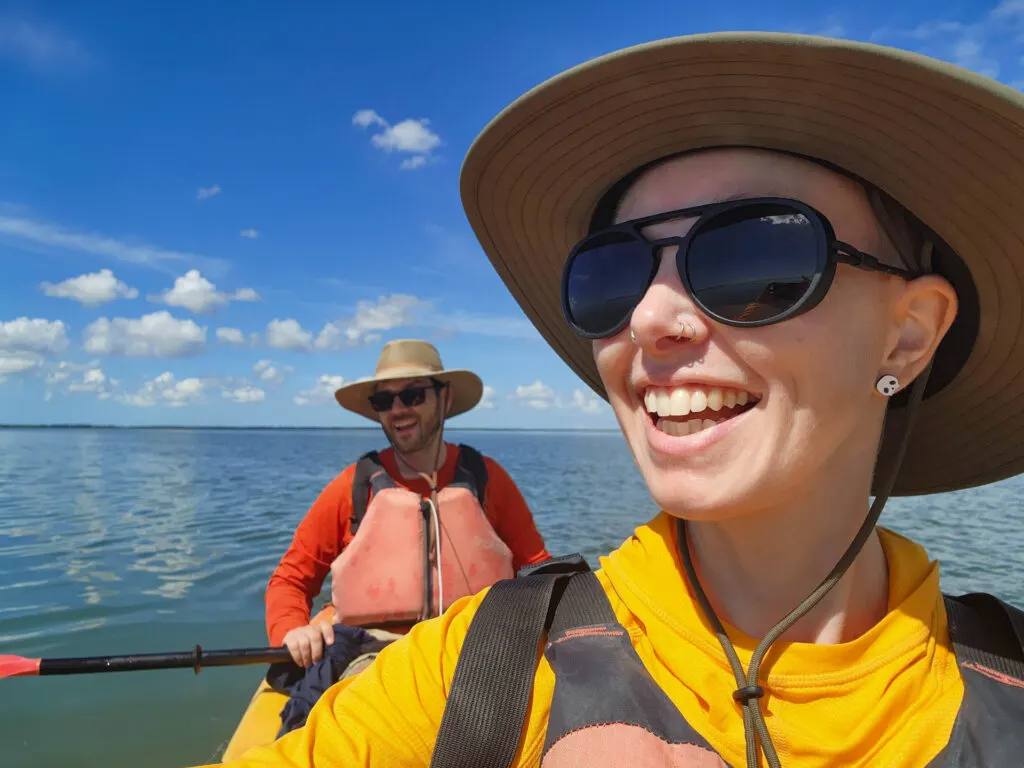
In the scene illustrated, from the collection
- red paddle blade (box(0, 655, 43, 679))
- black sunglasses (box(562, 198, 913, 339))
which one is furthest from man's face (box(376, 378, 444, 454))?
black sunglasses (box(562, 198, 913, 339))

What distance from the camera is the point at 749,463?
3.71 feet

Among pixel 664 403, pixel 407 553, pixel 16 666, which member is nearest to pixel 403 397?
pixel 407 553

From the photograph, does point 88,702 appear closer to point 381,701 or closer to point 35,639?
point 35,639

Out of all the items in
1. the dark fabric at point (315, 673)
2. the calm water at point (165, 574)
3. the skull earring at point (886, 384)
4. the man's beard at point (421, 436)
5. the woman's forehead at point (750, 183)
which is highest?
the woman's forehead at point (750, 183)

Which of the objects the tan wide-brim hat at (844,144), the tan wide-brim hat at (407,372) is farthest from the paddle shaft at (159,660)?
the tan wide-brim hat at (844,144)

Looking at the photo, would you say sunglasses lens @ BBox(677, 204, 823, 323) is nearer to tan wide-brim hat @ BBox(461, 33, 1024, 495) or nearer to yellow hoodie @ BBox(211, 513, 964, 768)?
tan wide-brim hat @ BBox(461, 33, 1024, 495)

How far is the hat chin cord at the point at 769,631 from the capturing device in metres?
1.12

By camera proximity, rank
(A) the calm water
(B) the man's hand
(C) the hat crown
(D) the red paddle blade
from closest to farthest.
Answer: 1. (D) the red paddle blade
2. (B) the man's hand
3. (A) the calm water
4. (C) the hat crown

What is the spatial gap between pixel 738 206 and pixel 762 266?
120 millimetres

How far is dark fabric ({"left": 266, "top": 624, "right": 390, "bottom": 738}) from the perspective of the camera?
3250mm

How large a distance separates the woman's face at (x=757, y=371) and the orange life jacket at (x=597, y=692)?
1.13 ft

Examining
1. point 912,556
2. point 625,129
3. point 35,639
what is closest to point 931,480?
point 912,556

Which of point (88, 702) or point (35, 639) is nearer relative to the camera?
point (88, 702)

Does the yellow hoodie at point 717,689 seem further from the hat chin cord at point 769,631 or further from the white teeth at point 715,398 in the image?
the white teeth at point 715,398
